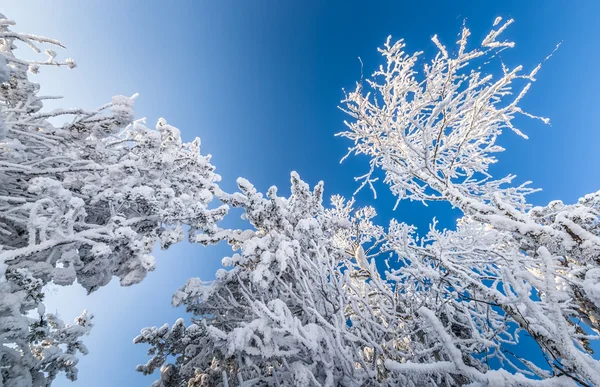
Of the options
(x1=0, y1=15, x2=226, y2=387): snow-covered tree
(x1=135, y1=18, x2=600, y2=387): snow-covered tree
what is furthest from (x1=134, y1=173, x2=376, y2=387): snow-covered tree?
(x1=0, y1=15, x2=226, y2=387): snow-covered tree

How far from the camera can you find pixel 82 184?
13.9 feet

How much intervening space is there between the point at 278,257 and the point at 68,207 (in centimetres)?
273

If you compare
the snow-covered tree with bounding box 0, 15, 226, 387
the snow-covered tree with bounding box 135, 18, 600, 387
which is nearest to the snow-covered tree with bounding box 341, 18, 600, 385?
the snow-covered tree with bounding box 135, 18, 600, 387

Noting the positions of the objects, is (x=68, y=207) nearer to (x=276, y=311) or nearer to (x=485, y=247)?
(x=276, y=311)

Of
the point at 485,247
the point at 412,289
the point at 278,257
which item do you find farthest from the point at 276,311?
the point at 485,247

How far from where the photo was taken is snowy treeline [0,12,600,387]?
2354mm

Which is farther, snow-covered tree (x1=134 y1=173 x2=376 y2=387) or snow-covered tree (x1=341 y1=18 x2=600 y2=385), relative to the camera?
snow-covered tree (x1=134 y1=173 x2=376 y2=387)

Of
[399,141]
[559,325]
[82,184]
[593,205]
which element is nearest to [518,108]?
[399,141]

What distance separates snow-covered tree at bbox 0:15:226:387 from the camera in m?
2.71

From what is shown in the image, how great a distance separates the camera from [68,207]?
10.4ft

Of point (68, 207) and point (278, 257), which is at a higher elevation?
point (68, 207)

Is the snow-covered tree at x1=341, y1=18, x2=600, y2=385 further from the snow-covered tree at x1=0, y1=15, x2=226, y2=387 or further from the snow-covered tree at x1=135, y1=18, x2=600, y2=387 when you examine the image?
the snow-covered tree at x1=0, y1=15, x2=226, y2=387

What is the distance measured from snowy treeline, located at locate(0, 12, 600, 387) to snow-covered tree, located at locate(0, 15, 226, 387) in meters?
0.02

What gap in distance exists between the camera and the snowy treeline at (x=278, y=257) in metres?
2.35
